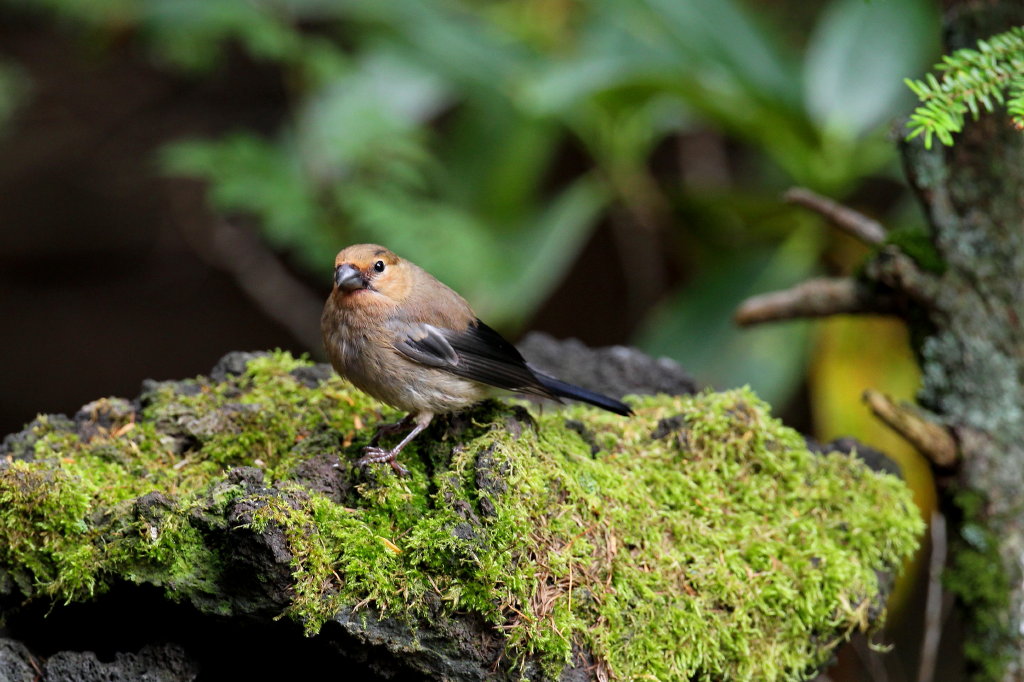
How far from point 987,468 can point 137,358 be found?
23.4 ft

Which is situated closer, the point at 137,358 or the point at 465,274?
the point at 465,274

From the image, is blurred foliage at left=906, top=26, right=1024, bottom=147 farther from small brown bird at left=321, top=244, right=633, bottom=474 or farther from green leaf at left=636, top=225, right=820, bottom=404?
green leaf at left=636, top=225, right=820, bottom=404

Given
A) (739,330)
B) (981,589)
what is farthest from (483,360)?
(739,330)

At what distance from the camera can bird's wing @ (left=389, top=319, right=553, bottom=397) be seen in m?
2.97

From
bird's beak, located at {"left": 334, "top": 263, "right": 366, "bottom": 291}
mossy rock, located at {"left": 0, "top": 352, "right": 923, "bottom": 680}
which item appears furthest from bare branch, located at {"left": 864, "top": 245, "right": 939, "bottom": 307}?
bird's beak, located at {"left": 334, "top": 263, "right": 366, "bottom": 291}

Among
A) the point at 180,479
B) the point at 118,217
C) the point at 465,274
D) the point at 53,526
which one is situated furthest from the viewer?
the point at 118,217

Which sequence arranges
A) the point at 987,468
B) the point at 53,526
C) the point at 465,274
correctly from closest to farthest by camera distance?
the point at 53,526, the point at 987,468, the point at 465,274

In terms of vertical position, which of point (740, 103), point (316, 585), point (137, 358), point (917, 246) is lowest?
point (137, 358)

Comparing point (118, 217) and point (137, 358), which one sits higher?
point (118, 217)

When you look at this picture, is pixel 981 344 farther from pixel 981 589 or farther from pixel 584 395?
pixel 584 395

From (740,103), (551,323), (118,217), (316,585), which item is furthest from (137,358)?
(316,585)

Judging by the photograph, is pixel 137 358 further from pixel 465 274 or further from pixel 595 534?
pixel 595 534

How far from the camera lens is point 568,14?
23.5 ft

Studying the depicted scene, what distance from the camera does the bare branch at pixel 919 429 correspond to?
11.1 feet
